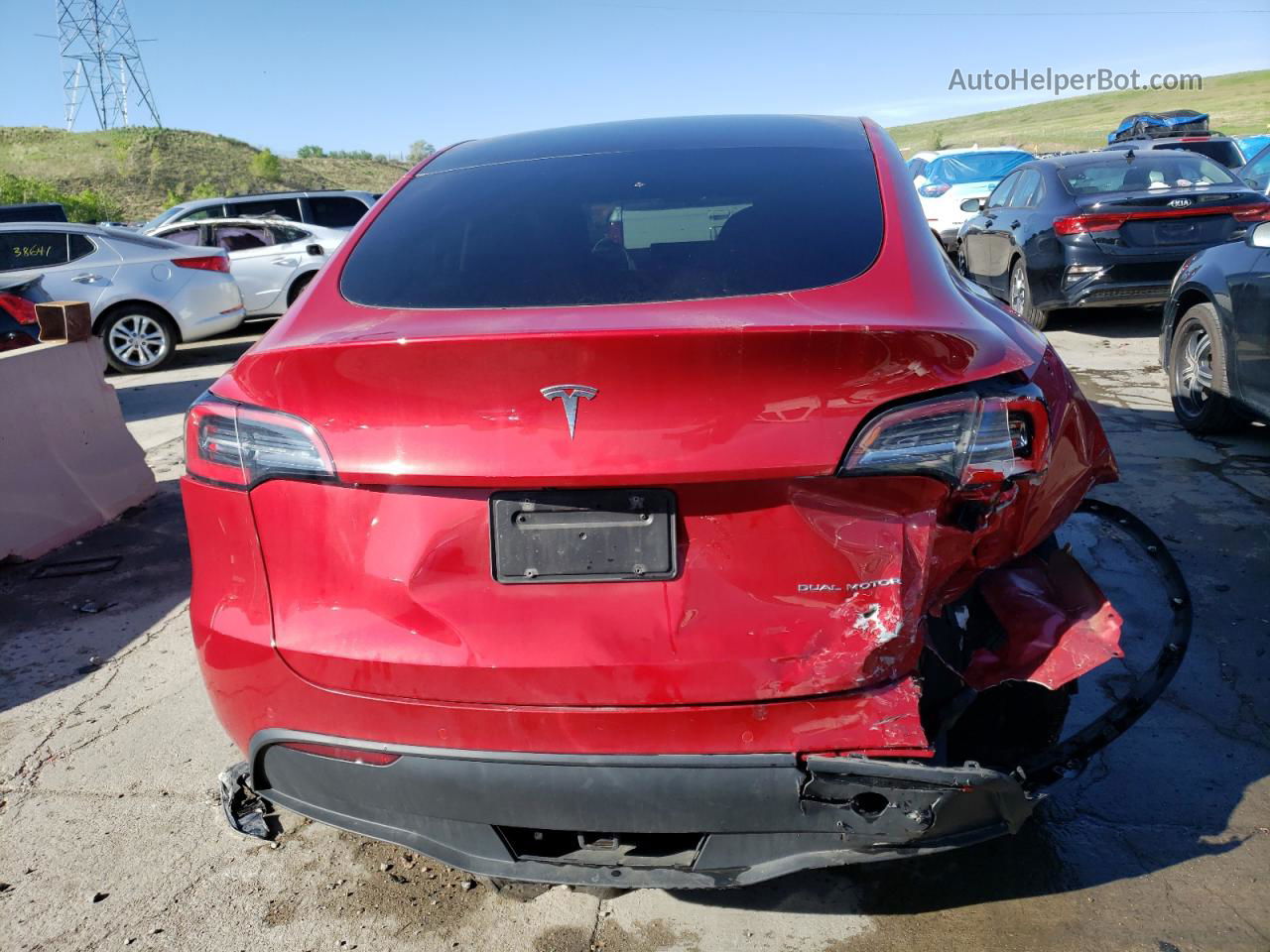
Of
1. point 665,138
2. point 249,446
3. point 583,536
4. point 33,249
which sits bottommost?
point 33,249

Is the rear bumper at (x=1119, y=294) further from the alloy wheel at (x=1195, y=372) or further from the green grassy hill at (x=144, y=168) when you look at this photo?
the green grassy hill at (x=144, y=168)

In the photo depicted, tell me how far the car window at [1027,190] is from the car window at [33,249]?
30.8 ft

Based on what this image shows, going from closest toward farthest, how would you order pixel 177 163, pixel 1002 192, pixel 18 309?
pixel 18 309 → pixel 1002 192 → pixel 177 163

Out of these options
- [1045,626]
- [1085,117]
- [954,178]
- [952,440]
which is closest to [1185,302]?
[1045,626]

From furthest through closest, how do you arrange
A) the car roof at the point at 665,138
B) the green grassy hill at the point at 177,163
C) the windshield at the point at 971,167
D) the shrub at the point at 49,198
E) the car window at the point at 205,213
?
the green grassy hill at the point at 177,163, the shrub at the point at 49,198, the windshield at the point at 971,167, the car window at the point at 205,213, the car roof at the point at 665,138

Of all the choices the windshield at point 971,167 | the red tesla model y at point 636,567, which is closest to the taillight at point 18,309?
the red tesla model y at point 636,567

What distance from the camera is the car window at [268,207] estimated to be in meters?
13.6

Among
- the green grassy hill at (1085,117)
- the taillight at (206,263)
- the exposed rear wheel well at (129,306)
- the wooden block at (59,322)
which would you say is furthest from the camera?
the green grassy hill at (1085,117)

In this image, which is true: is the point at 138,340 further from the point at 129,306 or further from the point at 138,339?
the point at 129,306

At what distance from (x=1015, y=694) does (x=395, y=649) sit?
4.67ft

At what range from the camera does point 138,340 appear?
10766 millimetres

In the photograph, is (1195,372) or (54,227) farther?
(54,227)

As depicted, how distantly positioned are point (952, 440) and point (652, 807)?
2.83 ft

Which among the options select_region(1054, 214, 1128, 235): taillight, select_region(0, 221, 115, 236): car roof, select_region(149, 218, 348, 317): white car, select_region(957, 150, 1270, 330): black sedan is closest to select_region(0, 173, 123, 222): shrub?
select_region(149, 218, 348, 317): white car
